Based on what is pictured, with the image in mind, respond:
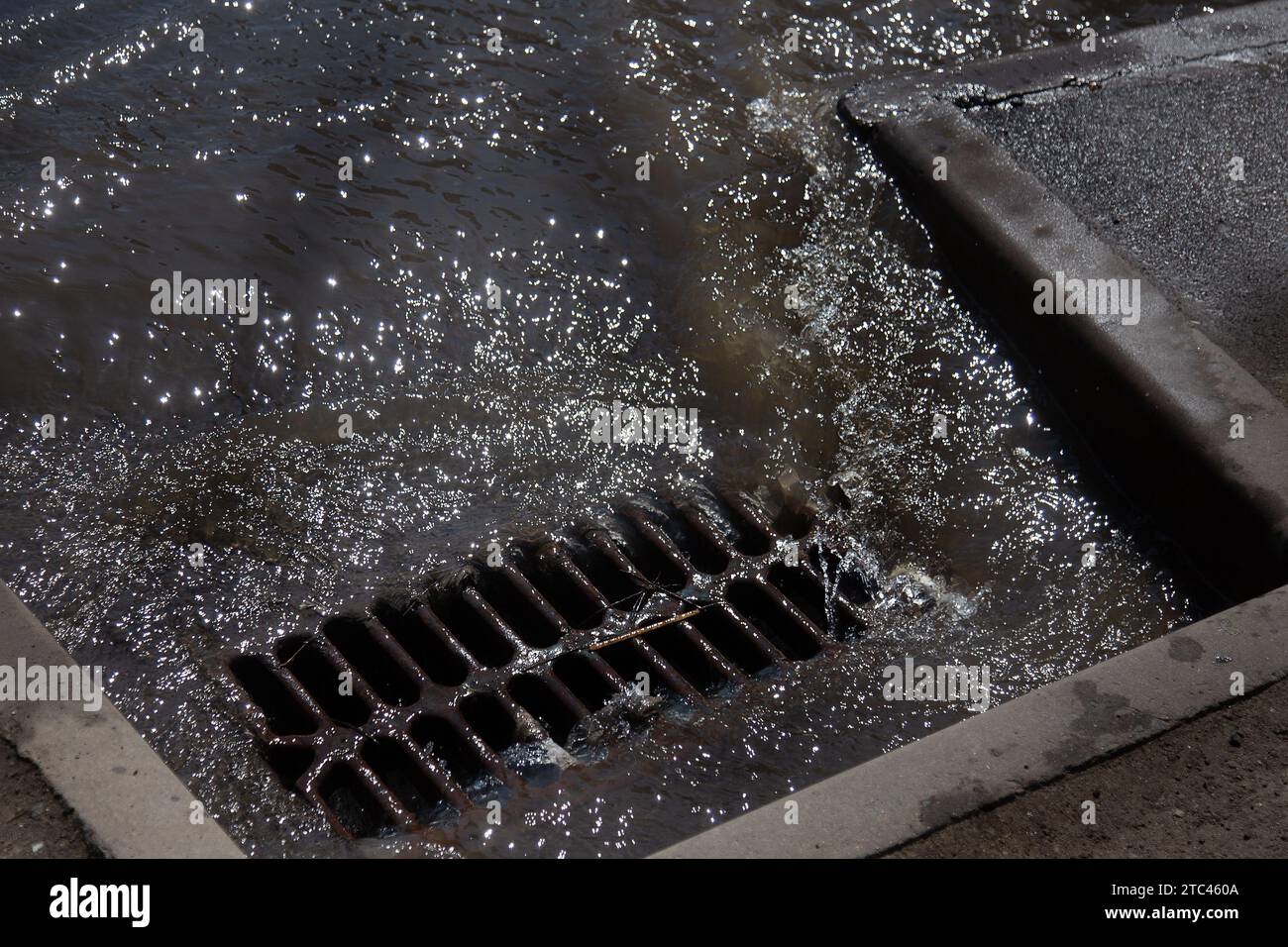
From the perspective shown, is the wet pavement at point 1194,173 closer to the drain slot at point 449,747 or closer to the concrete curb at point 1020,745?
the concrete curb at point 1020,745

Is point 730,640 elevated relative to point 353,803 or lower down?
elevated

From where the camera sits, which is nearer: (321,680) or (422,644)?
(321,680)

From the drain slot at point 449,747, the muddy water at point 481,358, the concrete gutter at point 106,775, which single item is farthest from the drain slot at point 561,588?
the concrete gutter at point 106,775

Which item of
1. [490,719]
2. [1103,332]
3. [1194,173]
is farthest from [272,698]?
[1194,173]

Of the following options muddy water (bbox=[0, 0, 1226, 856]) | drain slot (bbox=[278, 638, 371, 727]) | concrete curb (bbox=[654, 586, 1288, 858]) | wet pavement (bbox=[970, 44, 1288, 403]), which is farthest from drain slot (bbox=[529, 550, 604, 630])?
wet pavement (bbox=[970, 44, 1288, 403])

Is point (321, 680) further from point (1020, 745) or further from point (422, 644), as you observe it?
point (1020, 745)
